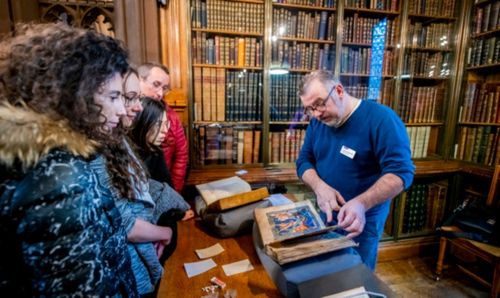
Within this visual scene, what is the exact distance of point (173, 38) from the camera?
1852 mm

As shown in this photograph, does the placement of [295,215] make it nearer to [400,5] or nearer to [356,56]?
[356,56]

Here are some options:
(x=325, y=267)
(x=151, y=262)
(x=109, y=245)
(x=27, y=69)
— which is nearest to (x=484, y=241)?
(x=325, y=267)

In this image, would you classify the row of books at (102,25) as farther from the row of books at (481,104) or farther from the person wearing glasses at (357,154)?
the row of books at (481,104)

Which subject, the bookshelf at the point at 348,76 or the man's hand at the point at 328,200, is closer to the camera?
the man's hand at the point at 328,200

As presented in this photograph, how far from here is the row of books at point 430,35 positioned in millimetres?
2352

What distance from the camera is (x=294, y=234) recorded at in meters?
0.78

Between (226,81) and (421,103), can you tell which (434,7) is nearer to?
(421,103)

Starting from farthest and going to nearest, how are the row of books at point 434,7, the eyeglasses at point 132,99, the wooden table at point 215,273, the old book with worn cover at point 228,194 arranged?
the row of books at point 434,7, the old book with worn cover at point 228,194, the eyeglasses at point 132,99, the wooden table at point 215,273

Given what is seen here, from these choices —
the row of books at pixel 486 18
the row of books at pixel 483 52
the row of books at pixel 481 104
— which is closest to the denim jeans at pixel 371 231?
the row of books at pixel 481 104

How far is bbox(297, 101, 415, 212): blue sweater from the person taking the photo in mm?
1093

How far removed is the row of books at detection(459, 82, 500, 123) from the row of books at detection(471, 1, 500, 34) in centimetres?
48

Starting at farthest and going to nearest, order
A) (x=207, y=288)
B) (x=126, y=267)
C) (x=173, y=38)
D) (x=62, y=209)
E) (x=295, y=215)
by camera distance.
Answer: (x=173, y=38), (x=295, y=215), (x=207, y=288), (x=126, y=267), (x=62, y=209)

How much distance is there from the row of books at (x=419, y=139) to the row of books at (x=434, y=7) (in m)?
1.07

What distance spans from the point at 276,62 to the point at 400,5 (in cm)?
126
